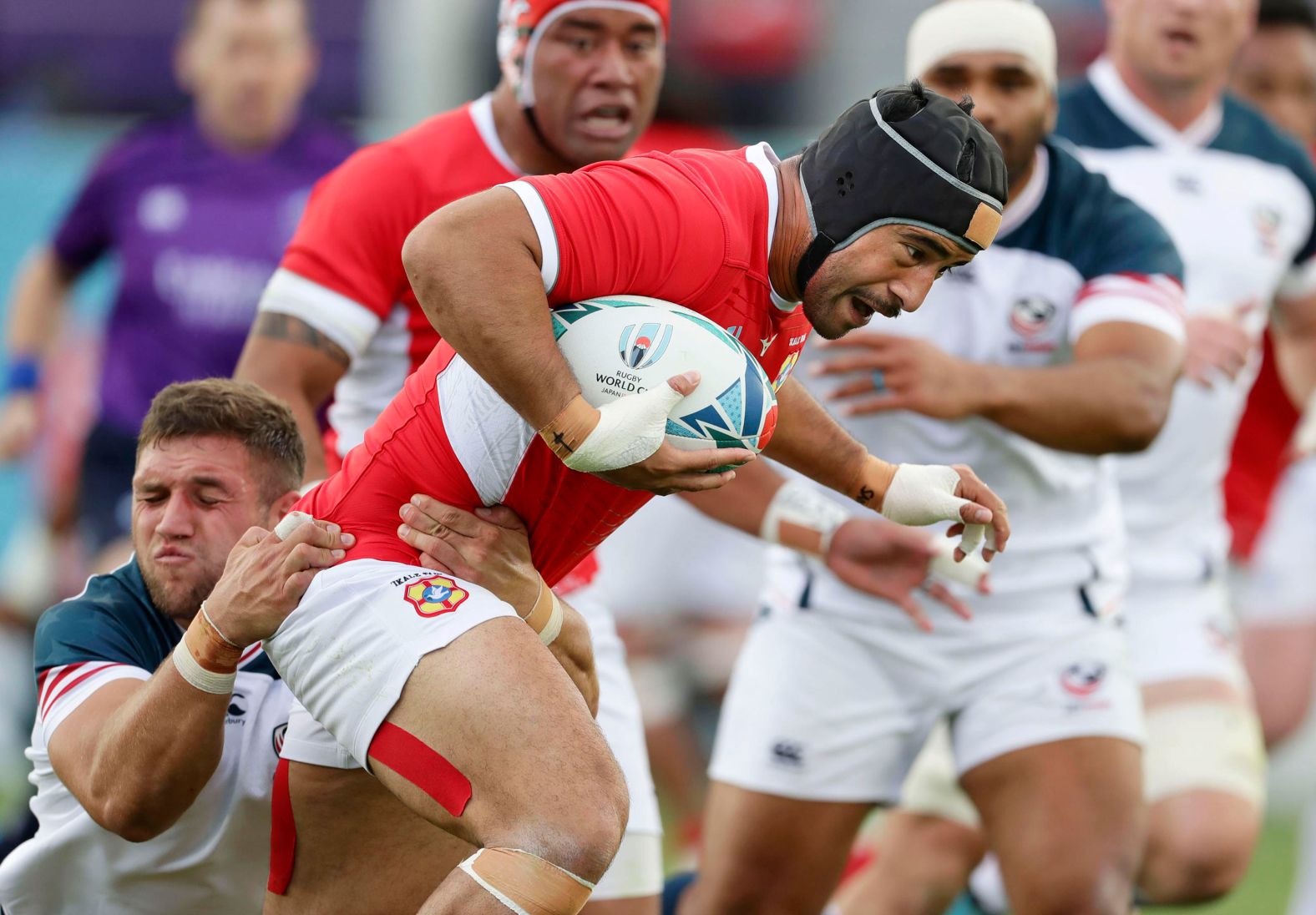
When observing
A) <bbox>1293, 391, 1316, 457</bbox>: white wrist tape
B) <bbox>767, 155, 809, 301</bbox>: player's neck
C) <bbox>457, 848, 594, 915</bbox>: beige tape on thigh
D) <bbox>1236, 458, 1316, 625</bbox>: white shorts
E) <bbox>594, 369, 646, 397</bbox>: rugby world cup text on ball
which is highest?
<bbox>767, 155, 809, 301</bbox>: player's neck

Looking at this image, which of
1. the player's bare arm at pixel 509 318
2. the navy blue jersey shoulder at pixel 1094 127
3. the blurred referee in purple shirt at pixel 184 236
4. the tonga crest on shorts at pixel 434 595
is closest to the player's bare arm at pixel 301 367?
the tonga crest on shorts at pixel 434 595

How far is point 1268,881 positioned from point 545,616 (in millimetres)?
5422

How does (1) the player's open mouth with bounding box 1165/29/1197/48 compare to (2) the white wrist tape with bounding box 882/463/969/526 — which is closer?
(2) the white wrist tape with bounding box 882/463/969/526

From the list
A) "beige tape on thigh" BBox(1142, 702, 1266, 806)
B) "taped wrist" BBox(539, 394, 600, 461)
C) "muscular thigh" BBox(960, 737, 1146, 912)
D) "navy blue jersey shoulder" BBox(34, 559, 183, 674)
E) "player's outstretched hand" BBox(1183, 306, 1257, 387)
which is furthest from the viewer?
"player's outstretched hand" BBox(1183, 306, 1257, 387)

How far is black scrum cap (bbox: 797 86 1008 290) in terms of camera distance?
3.56 meters

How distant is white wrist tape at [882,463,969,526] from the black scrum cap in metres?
0.62

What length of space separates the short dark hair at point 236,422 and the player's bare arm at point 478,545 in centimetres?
55

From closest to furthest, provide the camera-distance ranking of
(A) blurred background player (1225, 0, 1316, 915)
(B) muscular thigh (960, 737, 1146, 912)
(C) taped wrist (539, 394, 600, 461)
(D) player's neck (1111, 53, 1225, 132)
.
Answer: (C) taped wrist (539, 394, 600, 461)
(B) muscular thigh (960, 737, 1146, 912)
(D) player's neck (1111, 53, 1225, 132)
(A) blurred background player (1225, 0, 1316, 915)

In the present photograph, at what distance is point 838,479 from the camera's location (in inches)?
167

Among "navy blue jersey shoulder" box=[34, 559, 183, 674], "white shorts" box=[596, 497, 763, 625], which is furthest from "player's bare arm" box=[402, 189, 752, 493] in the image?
"white shorts" box=[596, 497, 763, 625]

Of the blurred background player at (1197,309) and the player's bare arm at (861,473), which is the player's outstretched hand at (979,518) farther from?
the blurred background player at (1197,309)

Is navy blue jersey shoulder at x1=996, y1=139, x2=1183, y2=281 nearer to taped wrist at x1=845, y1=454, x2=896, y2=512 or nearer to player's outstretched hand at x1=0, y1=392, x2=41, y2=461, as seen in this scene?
taped wrist at x1=845, y1=454, x2=896, y2=512

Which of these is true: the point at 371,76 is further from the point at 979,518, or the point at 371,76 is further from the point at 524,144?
the point at 979,518

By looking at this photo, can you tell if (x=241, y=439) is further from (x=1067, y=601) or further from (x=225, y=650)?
(x=1067, y=601)
